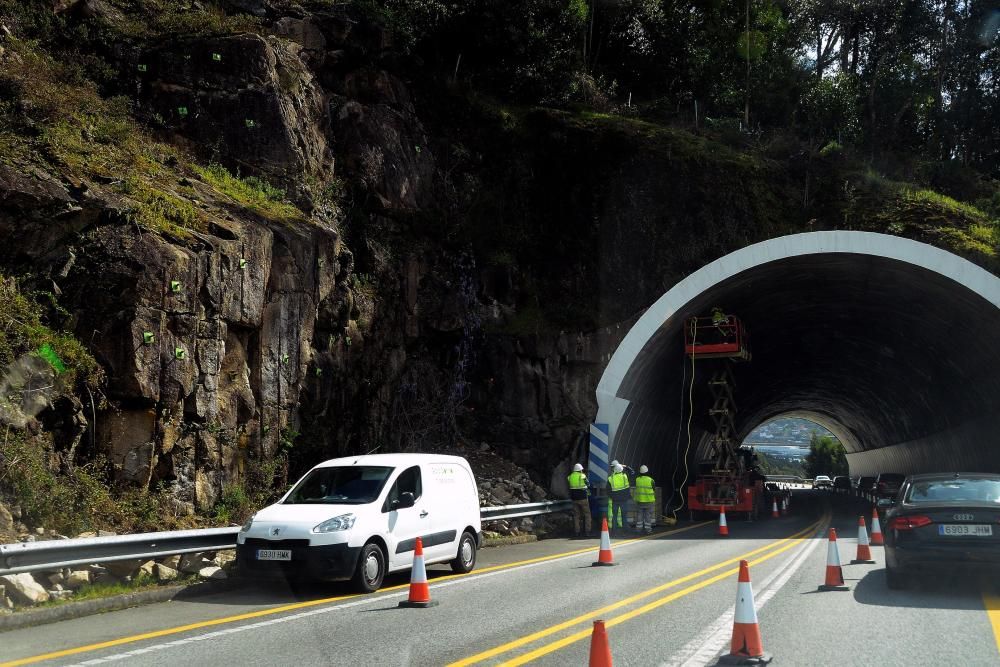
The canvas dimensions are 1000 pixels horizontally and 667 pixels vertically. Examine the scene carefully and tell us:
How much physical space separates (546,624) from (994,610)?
182 inches

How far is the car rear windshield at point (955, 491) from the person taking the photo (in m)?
10.6

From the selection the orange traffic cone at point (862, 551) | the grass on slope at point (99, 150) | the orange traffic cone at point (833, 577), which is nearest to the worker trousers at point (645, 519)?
the orange traffic cone at point (862, 551)

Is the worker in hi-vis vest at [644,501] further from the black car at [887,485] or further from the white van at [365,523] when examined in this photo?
the black car at [887,485]

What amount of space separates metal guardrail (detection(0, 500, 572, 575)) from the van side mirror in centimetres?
217

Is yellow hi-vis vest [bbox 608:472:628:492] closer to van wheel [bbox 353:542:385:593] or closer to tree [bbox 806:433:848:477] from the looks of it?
van wheel [bbox 353:542:385:593]

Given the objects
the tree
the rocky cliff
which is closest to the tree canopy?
the rocky cliff

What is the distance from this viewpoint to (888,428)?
46.7 m

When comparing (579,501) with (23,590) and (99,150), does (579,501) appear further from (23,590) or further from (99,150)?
(23,590)

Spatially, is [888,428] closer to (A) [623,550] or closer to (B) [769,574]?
(A) [623,550]

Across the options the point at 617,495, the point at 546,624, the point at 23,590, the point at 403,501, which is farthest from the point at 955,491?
the point at 617,495

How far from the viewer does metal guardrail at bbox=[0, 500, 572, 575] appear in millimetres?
8953

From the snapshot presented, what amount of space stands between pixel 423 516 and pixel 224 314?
6.34 m

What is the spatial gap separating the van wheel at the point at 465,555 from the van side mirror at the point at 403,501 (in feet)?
5.21

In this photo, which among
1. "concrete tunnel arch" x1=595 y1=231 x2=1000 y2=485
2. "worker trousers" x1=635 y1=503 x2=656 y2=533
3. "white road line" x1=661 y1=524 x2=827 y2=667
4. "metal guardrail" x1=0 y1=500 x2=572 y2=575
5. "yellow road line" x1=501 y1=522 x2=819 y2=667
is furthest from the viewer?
"concrete tunnel arch" x1=595 y1=231 x2=1000 y2=485
